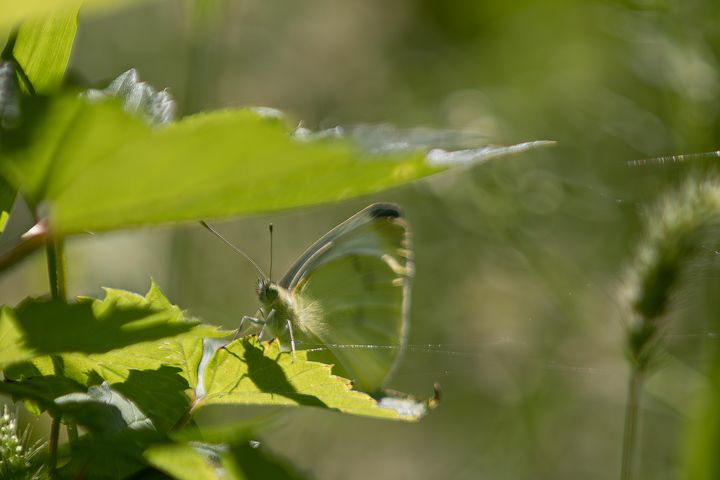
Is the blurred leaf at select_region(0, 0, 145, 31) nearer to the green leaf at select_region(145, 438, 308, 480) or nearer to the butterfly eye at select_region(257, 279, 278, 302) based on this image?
the green leaf at select_region(145, 438, 308, 480)

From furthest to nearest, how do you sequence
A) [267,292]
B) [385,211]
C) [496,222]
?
1. [496,222]
2. [385,211]
3. [267,292]

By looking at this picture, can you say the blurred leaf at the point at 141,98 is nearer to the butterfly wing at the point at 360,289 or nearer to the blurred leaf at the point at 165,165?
the blurred leaf at the point at 165,165

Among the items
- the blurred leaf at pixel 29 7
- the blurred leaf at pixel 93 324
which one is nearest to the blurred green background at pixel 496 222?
the blurred leaf at pixel 93 324

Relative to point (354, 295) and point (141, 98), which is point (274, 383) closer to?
point (141, 98)

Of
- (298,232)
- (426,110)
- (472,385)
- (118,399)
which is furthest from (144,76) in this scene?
(118,399)

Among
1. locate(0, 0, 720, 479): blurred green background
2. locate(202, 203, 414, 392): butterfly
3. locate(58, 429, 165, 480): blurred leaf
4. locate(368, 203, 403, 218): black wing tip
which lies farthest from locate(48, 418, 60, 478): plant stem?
locate(0, 0, 720, 479): blurred green background

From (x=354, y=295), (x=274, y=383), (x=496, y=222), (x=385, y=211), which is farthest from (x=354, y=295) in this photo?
(x=496, y=222)
